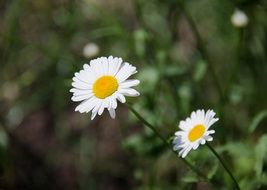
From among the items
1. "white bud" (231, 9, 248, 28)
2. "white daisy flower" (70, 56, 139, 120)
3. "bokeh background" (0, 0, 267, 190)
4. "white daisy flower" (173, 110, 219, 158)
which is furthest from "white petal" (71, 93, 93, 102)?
"white bud" (231, 9, 248, 28)

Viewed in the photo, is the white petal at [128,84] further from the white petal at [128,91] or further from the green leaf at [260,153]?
the green leaf at [260,153]

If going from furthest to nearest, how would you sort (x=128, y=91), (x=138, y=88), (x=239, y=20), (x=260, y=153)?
(x=138, y=88)
(x=239, y=20)
(x=260, y=153)
(x=128, y=91)

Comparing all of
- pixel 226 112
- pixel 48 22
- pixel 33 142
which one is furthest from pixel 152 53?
pixel 48 22

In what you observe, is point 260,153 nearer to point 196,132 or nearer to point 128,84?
point 196,132

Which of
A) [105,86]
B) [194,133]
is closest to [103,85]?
[105,86]

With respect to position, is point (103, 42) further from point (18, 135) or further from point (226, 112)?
point (226, 112)

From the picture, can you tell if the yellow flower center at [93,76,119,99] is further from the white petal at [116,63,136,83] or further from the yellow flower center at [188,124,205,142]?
the yellow flower center at [188,124,205,142]

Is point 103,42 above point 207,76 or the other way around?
above
